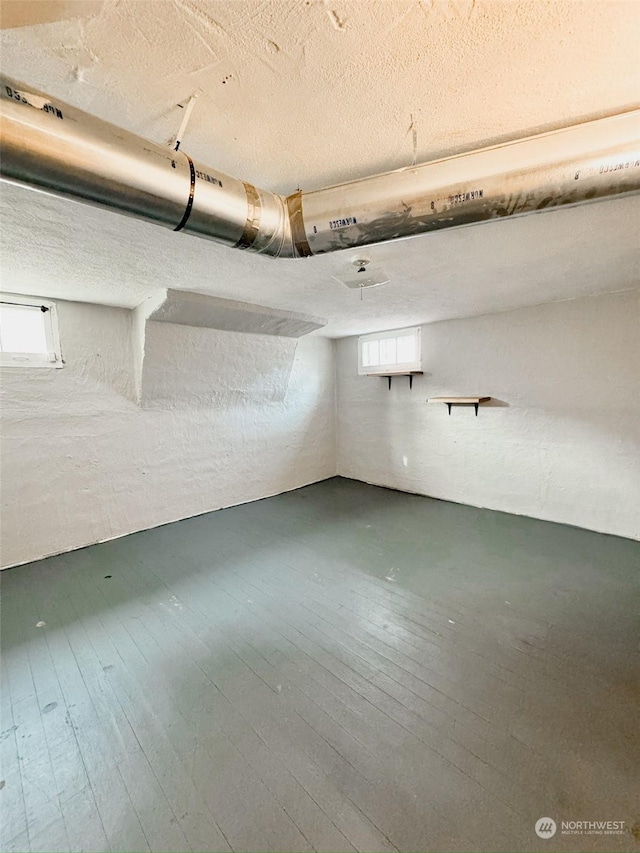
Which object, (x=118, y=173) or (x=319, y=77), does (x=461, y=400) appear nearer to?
(x=319, y=77)

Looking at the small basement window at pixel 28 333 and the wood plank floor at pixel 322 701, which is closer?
the wood plank floor at pixel 322 701

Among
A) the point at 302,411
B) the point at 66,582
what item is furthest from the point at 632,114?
the point at 302,411

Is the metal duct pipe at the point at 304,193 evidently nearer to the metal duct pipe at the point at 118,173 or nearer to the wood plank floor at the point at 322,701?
the metal duct pipe at the point at 118,173

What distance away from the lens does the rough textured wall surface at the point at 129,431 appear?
2.57m

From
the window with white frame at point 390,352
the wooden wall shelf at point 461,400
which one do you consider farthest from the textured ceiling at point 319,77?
the window with white frame at point 390,352

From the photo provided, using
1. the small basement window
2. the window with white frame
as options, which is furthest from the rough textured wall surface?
the window with white frame

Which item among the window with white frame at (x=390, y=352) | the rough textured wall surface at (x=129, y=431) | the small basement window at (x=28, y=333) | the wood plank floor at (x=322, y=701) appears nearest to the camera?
the wood plank floor at (x=322, y=701)

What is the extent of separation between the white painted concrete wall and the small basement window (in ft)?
10.7

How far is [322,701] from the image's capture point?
1372mm

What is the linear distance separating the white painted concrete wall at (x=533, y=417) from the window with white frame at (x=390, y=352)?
0.50 ft

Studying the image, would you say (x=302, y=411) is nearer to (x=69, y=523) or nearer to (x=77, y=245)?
(x=69, y=523)

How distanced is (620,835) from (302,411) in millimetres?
3885

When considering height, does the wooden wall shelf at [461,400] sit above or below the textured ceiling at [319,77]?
Result: below

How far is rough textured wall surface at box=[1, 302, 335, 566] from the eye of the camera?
2.57 meters
